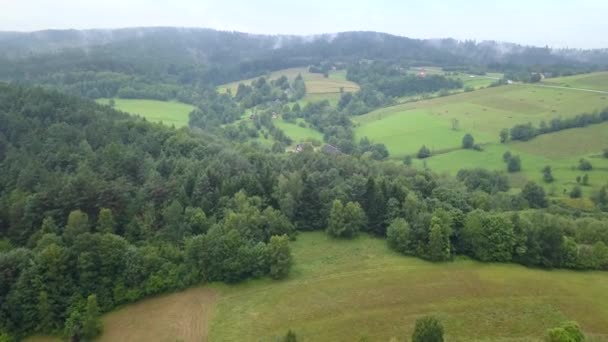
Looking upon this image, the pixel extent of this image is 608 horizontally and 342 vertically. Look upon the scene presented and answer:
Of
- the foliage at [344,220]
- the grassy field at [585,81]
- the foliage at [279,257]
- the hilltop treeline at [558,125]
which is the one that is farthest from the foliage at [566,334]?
the grassy field at [585,81]

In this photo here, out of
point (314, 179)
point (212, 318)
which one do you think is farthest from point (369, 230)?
point (212, 318)

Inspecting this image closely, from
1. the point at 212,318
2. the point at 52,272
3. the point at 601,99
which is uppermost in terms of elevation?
the point at 601,99

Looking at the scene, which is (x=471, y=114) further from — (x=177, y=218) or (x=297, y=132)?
(x=177, y=218)

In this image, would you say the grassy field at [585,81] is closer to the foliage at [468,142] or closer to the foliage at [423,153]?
the foliage at [468,142]

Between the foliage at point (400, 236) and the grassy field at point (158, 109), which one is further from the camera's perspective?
the grassy field at point (158, 109)

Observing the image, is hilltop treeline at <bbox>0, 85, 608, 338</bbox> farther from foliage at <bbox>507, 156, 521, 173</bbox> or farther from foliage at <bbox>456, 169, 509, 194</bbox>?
foliage at <bbox>507, 156, 521, 173</bbox>

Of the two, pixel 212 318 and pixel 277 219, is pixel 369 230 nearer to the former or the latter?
pixel 277 219
